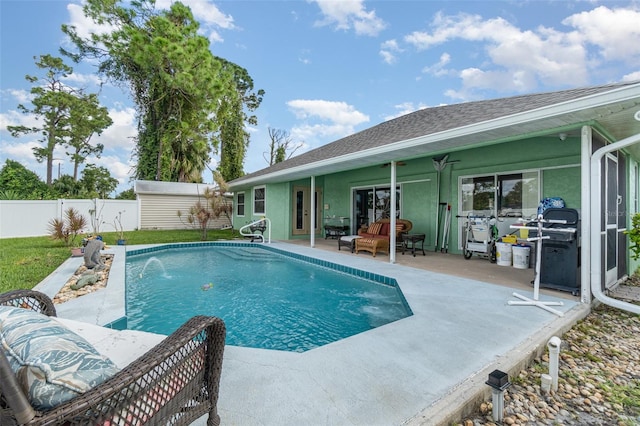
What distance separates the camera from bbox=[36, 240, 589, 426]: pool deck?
1887 mm

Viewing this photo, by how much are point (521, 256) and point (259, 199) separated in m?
11.0

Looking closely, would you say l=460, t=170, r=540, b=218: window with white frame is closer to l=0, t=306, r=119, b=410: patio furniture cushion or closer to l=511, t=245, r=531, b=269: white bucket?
l=511, t=245, r=531, b=269: white bucket

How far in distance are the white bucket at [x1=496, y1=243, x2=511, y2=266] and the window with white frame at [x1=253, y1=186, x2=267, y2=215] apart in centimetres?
985

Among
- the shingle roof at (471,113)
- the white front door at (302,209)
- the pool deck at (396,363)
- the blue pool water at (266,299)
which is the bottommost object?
the blue pool water at (266,299)

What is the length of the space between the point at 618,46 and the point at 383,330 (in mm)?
12319

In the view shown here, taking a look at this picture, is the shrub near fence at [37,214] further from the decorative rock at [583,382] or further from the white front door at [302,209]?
the decorative rock at [583,382]

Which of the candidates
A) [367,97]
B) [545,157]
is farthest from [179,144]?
[545,157]

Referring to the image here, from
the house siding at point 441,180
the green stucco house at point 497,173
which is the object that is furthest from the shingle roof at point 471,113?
the house siding at point 441,180

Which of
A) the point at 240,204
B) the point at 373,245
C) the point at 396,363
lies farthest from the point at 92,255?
the point at 240,204

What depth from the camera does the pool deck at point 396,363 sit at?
74.3 inches

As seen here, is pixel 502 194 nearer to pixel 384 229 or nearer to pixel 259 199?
pixel 384 229

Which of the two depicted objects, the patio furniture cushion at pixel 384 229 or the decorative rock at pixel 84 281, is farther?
the patio furniture cushion at pixel 384 229

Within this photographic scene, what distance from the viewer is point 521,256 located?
6.34 m

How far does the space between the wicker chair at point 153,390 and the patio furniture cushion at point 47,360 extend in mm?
42
